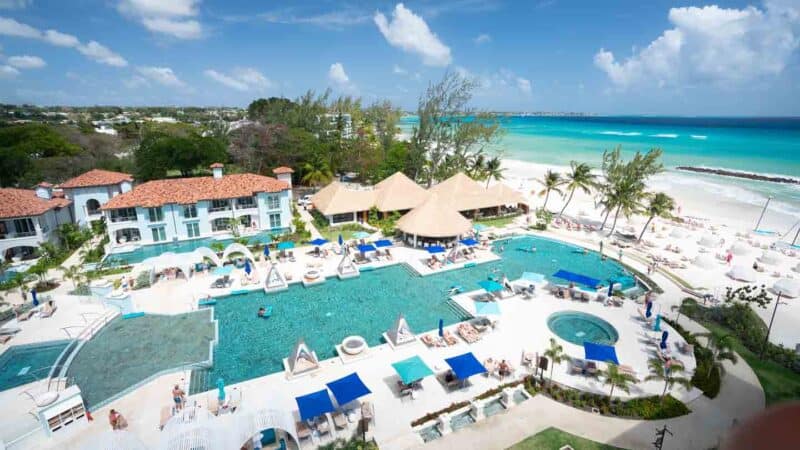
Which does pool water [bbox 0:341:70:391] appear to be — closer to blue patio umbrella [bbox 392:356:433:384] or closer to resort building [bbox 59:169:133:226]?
blue patio umbrella [bbox 392:356:433:384]

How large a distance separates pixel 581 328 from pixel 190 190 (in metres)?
30.1

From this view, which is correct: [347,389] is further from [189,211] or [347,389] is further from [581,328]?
[189,211]

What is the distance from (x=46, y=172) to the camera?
1654 inches

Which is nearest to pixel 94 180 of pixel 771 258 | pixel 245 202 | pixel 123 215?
pixel 123 215

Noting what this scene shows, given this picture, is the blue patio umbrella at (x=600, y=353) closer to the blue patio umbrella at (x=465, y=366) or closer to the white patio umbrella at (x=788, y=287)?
the blue patio umbrella at (x=465, y=366)

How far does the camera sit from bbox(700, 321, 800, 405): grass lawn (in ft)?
53.0

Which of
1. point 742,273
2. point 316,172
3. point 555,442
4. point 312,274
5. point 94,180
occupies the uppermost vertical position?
point 94,180

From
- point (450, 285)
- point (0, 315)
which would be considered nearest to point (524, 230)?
point (450, 285)

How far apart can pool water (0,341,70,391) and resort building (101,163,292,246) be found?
1293 cm

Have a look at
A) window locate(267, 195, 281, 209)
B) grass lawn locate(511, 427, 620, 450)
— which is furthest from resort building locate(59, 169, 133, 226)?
grass lawn locate(511, 427, 620, 450)

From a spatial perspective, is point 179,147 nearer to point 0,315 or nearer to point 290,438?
point 0,315

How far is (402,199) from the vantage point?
37219 millimetres

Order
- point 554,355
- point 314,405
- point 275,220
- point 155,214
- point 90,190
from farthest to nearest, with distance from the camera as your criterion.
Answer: point 275,220
point 90,190
point 155,214
point 554,355
point 314,405

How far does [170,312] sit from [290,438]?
12.2 m
